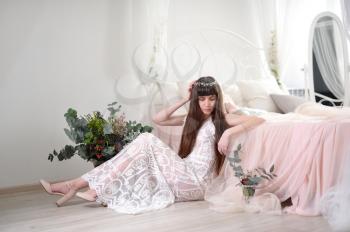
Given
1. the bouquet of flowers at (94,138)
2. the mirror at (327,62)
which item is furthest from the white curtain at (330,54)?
the bouquet of flowers at (94,138)

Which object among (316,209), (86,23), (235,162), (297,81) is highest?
(86,23)

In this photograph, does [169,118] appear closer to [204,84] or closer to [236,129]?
[204,84]

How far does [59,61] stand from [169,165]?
50.5 inches

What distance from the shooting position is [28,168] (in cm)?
361

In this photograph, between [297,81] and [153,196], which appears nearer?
[153,196]

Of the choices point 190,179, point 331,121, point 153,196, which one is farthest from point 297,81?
point 153,196

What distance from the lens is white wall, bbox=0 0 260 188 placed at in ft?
11.5

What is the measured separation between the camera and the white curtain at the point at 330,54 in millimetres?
3172

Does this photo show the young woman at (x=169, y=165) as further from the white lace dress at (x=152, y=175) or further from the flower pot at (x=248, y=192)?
the flower pot at (x=248, y=192)

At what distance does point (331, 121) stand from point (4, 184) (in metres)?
2.31

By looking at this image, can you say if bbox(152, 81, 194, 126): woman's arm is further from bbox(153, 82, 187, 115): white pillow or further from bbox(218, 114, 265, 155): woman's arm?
bbox(218, 114, 265, 155): woman's arm

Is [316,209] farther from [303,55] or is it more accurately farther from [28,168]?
[28,168]

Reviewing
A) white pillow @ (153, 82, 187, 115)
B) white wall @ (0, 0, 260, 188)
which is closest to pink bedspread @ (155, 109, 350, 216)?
white pillow @ (153, 82, 187, 115)

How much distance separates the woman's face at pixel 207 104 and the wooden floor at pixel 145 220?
57cm
